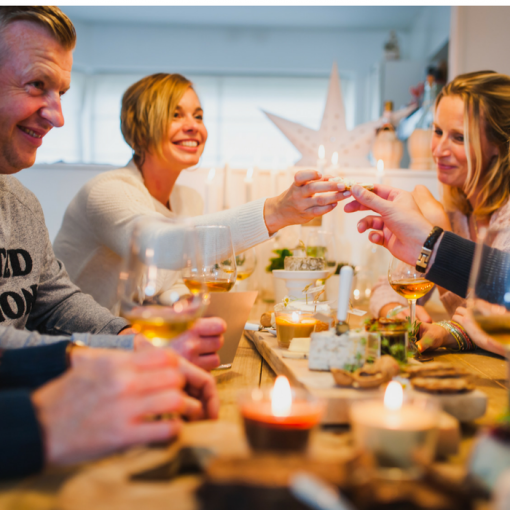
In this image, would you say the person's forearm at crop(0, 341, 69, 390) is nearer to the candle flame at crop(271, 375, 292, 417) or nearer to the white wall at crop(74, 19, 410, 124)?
the candle flame at crop(271, 375, 292, 417)

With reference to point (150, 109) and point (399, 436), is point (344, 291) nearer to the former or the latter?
point (399, 436)

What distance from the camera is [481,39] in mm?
2756

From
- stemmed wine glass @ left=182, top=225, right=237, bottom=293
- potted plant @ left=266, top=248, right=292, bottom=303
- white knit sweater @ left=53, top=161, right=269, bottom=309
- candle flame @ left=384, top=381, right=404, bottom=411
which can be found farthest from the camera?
potted plant @ left=266, top=248, right=292, bottom=303

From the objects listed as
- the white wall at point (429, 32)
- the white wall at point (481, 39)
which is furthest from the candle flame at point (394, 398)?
the white wall at point (429, 32)

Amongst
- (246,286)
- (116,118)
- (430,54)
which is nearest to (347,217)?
(246,286)

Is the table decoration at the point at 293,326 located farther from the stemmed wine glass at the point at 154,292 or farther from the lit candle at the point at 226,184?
the lit candle at the point at 226,184

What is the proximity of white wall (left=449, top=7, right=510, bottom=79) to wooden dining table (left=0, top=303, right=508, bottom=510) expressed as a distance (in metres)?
2.17

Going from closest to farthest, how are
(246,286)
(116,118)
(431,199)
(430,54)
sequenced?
1. (431,199)
2. (246,286)
3. (430,54)
4. (116,118)

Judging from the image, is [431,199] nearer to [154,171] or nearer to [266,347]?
[266,347]

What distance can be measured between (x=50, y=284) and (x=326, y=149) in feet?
5.86

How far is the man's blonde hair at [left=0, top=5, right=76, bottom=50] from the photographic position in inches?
47.1

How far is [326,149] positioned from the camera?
8.77 feet

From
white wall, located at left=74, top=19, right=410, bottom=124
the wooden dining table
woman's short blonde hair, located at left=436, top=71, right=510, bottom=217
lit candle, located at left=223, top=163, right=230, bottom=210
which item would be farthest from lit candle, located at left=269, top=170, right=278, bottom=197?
white wall, located at left=74, top=19, right=410, bottom=124

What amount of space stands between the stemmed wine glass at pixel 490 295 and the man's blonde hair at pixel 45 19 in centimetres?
118
